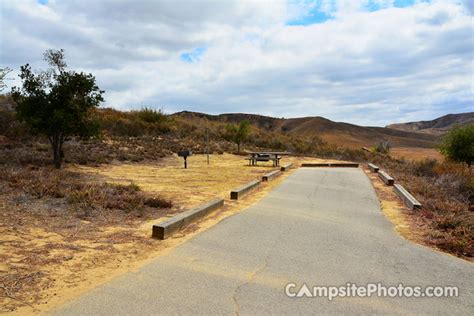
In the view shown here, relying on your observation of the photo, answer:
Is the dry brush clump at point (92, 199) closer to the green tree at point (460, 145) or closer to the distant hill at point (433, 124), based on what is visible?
the green tree at point (460, 145)

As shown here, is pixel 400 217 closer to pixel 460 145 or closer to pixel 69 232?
pixel 69 232

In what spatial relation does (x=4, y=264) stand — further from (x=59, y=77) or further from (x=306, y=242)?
(x=59, y=77)

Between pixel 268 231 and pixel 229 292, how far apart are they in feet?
8.54

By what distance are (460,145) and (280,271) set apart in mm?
24246

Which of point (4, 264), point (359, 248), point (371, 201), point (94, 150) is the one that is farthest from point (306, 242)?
point (94, 150)

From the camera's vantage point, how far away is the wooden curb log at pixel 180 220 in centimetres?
593

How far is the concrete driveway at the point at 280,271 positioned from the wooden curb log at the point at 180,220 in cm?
49

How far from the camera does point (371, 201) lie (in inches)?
394

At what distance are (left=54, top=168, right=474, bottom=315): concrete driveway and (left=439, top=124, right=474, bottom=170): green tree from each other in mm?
19854

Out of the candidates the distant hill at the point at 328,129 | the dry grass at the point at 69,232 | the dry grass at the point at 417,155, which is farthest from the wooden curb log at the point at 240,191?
the distant hill at the point at 328,129

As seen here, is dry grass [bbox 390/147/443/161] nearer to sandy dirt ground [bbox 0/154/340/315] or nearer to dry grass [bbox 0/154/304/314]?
dry grass [bbox 0/154/304/314]

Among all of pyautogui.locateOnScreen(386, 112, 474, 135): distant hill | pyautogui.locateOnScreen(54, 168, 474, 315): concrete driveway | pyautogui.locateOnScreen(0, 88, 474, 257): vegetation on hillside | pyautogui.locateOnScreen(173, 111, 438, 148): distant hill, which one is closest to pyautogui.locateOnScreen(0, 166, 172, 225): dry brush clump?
pyautogui.locateOnScreen(54, 168, 474, 315): concrete driveway

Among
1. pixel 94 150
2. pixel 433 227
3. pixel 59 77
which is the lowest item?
pixel 433 227

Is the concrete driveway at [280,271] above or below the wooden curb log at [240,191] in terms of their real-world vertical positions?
below
